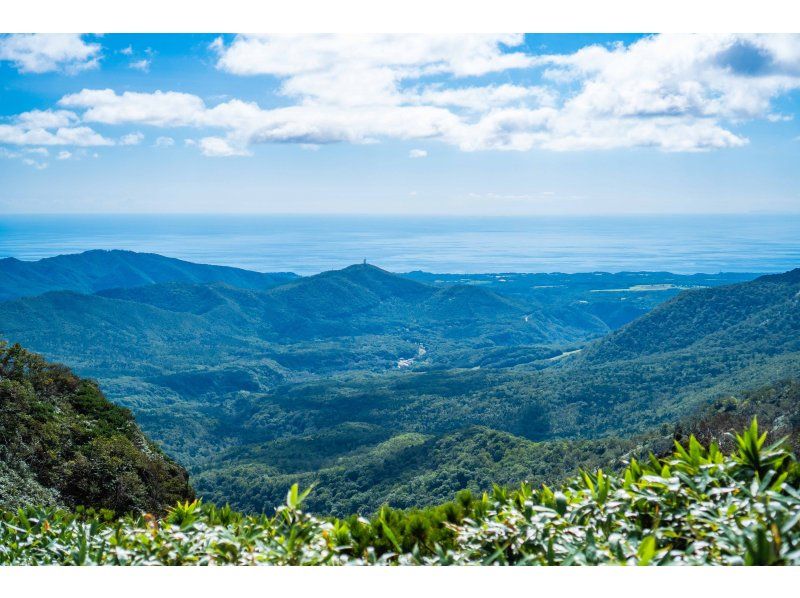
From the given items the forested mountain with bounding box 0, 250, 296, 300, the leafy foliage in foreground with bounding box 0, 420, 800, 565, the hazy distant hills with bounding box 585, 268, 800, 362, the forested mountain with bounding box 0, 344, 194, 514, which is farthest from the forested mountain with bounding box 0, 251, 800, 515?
the forested mountain with bounding box 0, 250, 296, 300

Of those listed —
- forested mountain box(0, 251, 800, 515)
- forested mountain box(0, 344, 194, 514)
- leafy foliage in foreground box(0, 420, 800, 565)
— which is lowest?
forested mountain box(0, 251, 800, 515)

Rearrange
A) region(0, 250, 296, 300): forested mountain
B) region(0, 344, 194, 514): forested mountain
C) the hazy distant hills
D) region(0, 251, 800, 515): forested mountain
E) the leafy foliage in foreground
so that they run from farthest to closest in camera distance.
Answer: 1. region(0, 250, 296, 300): forested mountain
2. the hazy distant hills
3. region(0, 251, 800, 515): forested mountain
4. region(0, 344, 194, 514): forested mountain
5. the leafy foliage in foreground

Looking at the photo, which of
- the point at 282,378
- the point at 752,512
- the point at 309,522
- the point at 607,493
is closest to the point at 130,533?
the point at 309,522

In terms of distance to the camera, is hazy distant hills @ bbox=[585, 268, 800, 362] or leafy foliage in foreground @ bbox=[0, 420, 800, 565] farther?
hazy distant hills @ bbox=[585, 268, 800, 362]

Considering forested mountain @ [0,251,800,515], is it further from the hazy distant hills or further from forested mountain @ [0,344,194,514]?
forested mountain @ [0,344,194,514]

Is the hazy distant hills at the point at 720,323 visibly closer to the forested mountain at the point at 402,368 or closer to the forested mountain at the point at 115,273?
the forested mountain at the point at 402,368

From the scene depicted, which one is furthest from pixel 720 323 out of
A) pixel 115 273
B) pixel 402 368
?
pixel 115 273
